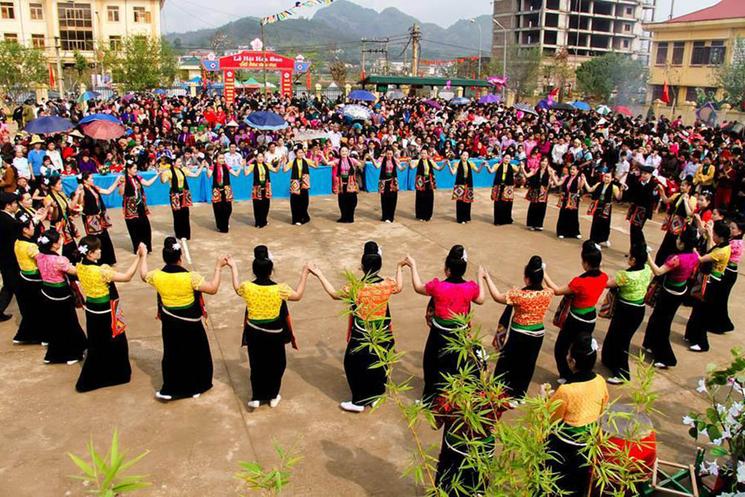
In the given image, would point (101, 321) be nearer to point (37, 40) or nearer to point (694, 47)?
point (694, 47)

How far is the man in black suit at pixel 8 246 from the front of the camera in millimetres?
7094

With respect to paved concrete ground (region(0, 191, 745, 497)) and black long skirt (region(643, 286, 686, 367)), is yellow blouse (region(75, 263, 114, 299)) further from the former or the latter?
black long skirt (region(643, 286, 686, 367))

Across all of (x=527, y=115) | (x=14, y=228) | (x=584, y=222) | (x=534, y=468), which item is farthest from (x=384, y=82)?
(x=534, y=468)

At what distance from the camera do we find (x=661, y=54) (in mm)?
42688

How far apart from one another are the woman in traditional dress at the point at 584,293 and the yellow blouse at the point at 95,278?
3683 mm

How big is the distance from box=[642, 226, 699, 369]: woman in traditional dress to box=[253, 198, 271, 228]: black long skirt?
6715 millimetres

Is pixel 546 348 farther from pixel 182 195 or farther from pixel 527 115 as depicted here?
pixel 527 115

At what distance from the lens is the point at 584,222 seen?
12164 mm

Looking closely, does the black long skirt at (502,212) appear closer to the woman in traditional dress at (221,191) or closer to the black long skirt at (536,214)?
the black long skirt at (536,214)

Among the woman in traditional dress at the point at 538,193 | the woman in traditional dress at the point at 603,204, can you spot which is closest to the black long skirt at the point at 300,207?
the woman in traditional dress at the point at 538,193

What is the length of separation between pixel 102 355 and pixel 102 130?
25.7 feet

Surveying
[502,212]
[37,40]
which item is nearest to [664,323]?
[502,212]

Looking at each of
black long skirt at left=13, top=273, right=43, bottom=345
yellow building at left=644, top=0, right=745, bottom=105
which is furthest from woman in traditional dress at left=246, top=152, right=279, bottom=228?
yellow building at left=644, top=0, right=745, bottom=105

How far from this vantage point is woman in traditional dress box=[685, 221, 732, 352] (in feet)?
21.3
